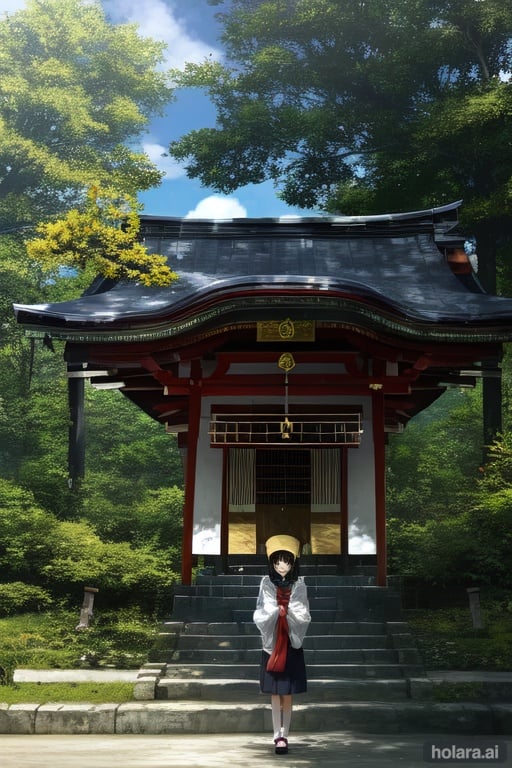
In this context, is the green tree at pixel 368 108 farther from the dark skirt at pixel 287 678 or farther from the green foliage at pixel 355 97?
the dark skirt at pixel 287 678

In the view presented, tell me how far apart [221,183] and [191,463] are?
2414cm

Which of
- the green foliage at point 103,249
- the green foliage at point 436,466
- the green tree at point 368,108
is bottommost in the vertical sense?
the green foliage at point 436,466

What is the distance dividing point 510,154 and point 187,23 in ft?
102

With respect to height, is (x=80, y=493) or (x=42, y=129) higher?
(x=42, y=129)

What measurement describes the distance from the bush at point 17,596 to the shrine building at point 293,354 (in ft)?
12.5

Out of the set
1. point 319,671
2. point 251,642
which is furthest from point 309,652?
point 251,642

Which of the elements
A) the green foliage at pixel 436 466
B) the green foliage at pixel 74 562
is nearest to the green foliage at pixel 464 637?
the green foliage at pixel 436 466

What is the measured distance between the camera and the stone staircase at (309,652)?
9789 millimetres

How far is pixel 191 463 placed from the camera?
41.7 ft

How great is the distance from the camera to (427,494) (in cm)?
2312

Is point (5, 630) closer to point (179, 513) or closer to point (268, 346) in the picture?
point (268, 346)

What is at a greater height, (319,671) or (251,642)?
(251,642)

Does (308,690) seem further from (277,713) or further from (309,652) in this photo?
(277,713)

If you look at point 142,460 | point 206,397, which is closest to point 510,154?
point 142,460
